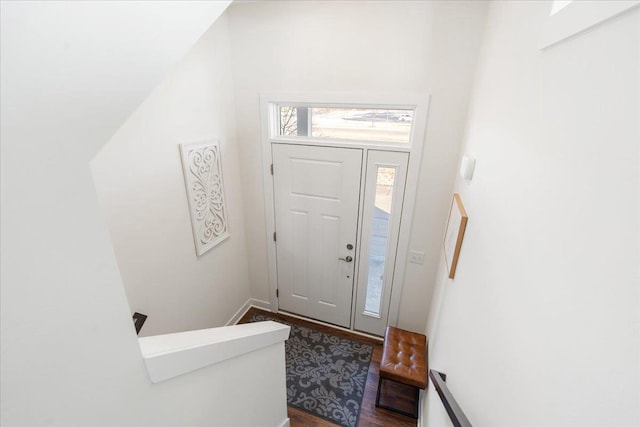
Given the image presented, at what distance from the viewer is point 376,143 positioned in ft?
7.86

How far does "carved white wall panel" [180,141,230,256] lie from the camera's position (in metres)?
2.25

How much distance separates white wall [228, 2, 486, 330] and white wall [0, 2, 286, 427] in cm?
174

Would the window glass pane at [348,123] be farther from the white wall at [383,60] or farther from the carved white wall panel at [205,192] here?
the carved white wall panel at [205,192]

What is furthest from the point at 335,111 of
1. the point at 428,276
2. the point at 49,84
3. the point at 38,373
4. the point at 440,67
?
the point at 38,373

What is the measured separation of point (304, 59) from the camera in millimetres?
2312

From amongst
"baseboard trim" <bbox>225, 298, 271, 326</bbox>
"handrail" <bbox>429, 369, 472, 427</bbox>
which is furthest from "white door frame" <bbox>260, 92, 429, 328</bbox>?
"handrail" <bbox>429, 369, 472, 427</bbox>

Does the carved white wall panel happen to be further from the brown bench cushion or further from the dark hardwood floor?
the brown bench cushion

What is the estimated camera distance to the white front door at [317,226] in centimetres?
258

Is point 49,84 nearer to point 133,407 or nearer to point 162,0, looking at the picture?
point 162,0

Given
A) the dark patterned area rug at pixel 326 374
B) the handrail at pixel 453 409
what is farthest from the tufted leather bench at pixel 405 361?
the handrail at pixel 453 409

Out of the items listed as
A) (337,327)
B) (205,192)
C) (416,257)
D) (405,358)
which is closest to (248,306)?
(337,327)

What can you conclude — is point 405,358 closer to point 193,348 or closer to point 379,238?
point 379,238

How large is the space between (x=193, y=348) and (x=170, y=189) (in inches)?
61.4

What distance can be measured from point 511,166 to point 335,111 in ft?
5.87
